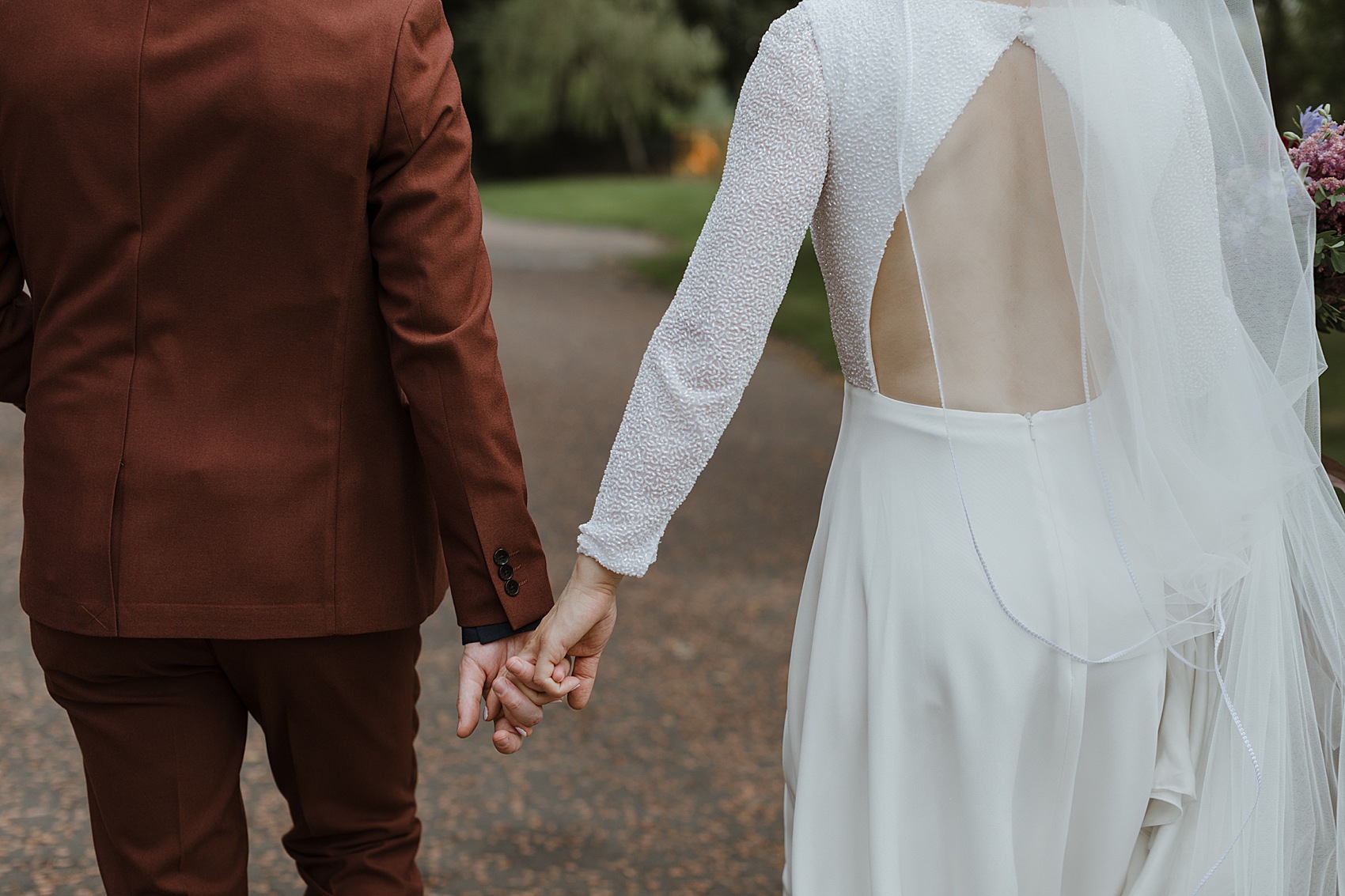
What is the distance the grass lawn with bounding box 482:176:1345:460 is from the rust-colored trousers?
5770 mm

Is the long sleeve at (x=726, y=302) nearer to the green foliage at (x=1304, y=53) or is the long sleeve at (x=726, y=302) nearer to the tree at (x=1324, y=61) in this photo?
the green foliage at (x=1304, y=53)

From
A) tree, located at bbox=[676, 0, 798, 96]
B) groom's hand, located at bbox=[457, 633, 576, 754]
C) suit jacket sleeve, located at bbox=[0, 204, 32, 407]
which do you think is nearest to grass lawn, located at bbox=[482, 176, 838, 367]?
tree, located at bbox=[676, 0, 798, 96]

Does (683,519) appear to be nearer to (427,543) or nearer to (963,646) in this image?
(427,543)

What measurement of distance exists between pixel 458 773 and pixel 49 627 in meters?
2.06

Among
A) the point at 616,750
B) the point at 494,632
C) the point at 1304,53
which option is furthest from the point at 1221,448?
the point at 1304,53

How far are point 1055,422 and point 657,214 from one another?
72.4 feet

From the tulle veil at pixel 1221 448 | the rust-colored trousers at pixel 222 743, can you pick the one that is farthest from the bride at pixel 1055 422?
the rust-colored trousers at pixel 222 743

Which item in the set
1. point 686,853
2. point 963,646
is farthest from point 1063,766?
point 686,853

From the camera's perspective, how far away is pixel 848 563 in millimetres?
1951

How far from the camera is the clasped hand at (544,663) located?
2.06m

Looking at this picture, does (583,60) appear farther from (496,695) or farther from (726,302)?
(726,302)

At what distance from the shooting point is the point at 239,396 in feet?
6.79

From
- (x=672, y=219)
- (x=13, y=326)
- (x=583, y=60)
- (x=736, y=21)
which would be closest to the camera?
(x=13, y=326)

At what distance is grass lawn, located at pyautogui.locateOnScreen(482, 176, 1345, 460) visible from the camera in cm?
1127
